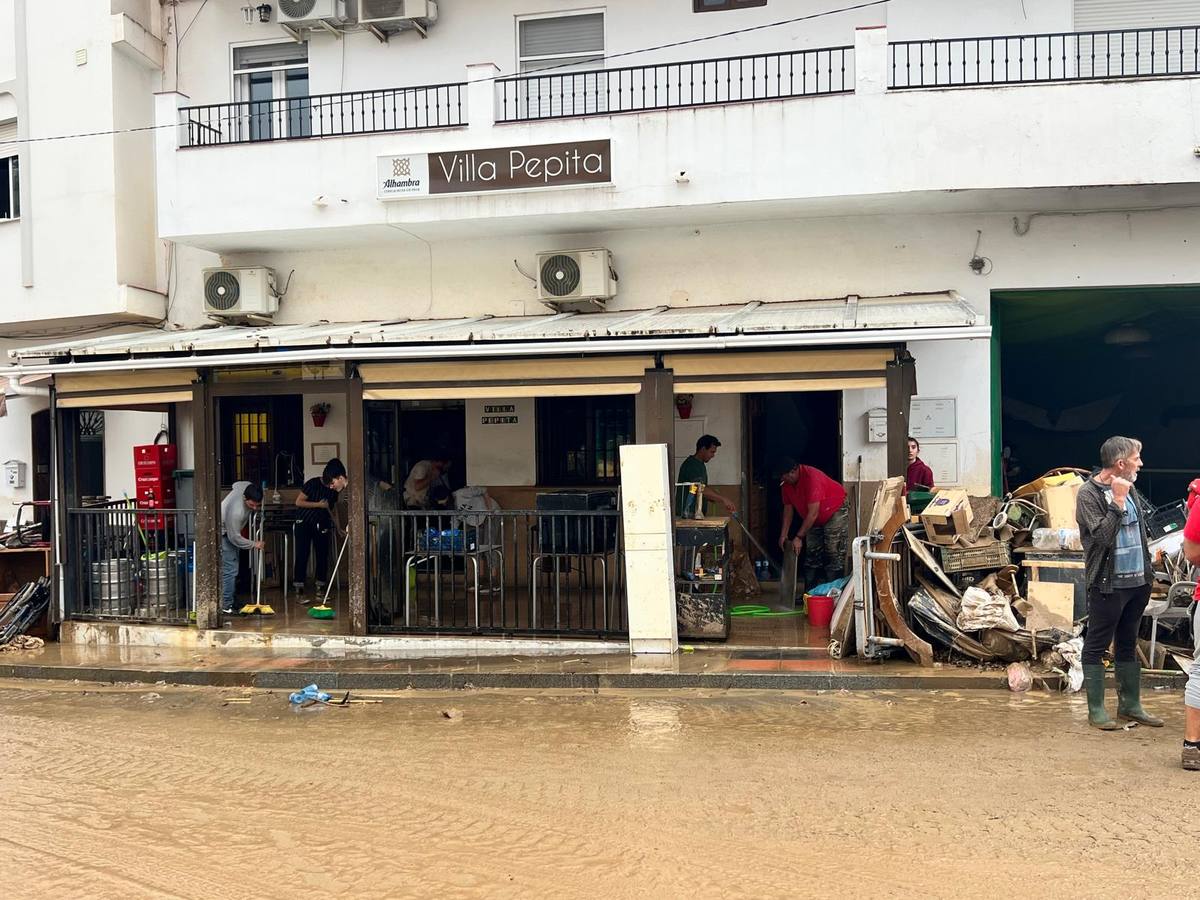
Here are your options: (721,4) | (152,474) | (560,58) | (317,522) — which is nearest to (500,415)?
(317,522)

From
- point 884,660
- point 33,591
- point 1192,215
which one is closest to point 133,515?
point 33,591

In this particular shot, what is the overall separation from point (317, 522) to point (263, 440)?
2229 mm

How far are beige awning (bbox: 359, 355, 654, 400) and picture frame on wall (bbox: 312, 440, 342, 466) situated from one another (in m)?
4.42

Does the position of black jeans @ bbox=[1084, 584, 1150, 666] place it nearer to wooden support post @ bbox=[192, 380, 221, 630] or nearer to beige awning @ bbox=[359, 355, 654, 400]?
beige awning @ bbox=[359, 355, 654, 400]

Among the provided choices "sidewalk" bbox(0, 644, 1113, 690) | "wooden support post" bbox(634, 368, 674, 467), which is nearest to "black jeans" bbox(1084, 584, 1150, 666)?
"sidewalk" bbox(0, 644, 1113, 690)

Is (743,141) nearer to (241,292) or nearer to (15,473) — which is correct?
(241,292)

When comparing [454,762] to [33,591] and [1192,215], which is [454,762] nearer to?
[33,591]

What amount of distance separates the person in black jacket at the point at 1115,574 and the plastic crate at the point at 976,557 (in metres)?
2.06

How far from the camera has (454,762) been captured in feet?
23.0

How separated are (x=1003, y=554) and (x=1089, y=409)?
947 centimetres

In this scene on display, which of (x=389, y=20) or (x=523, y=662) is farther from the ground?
(x=389, y=20)

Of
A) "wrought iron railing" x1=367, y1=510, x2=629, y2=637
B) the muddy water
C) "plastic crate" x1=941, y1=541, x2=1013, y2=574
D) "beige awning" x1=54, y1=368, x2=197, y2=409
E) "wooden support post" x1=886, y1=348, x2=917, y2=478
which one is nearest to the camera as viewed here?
the muddy water

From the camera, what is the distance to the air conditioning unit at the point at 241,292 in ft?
45.9

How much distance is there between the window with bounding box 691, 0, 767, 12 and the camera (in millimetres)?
12922
